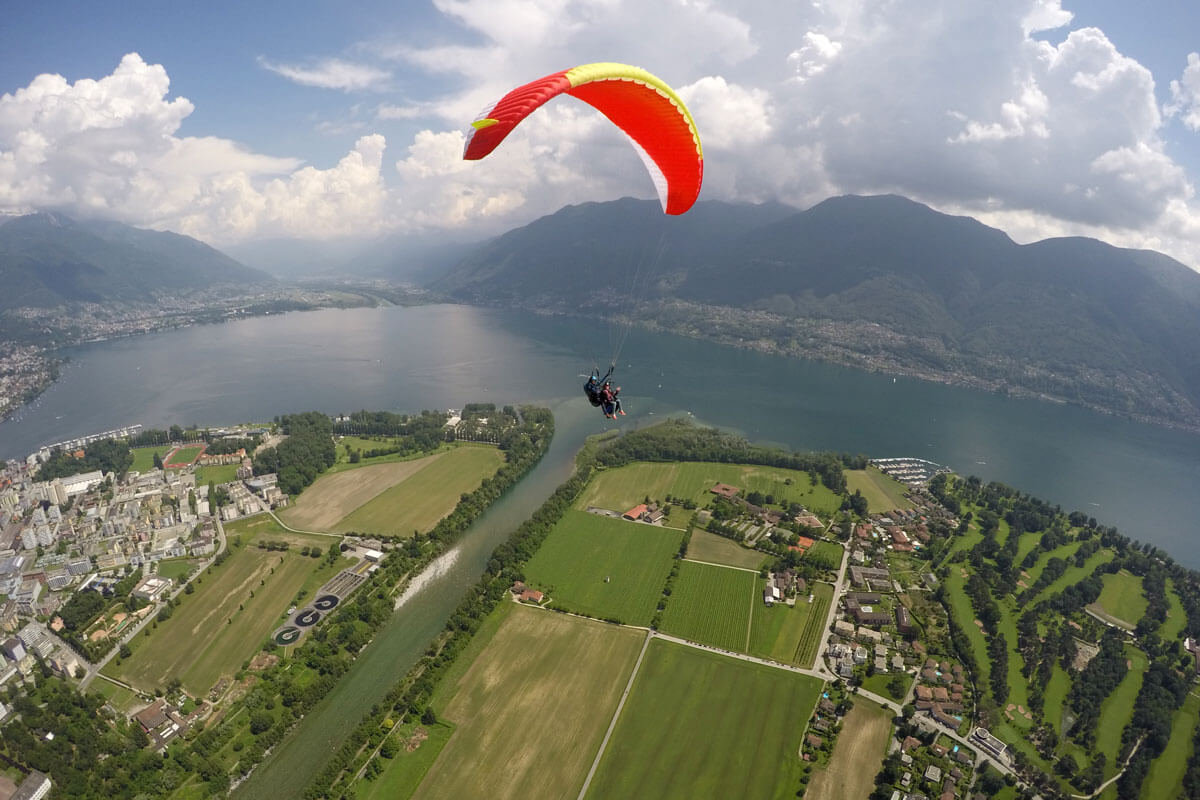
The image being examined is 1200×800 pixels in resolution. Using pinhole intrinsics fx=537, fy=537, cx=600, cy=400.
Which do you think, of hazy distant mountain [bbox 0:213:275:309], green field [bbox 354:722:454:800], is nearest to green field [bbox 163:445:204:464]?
green field [bbox 354:722:454:800]

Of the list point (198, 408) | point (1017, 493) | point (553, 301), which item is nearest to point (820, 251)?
point (553, 301)

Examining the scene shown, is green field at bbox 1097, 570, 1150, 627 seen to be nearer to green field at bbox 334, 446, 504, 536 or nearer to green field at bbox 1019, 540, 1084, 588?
green field at bbox 1019, 540, 1084, 588

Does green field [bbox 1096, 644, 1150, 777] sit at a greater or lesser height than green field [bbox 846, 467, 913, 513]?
lesser

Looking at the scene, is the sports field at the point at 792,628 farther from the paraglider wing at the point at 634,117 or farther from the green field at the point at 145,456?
the green field at the point at 145,456

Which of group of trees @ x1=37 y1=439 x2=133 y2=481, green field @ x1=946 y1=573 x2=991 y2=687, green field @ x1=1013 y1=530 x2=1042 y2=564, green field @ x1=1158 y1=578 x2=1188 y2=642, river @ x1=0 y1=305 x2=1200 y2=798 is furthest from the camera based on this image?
group of trees @ x1=37 y1=439 x2=133 y2=481

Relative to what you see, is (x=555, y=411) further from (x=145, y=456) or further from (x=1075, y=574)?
(x=1075, y=574)

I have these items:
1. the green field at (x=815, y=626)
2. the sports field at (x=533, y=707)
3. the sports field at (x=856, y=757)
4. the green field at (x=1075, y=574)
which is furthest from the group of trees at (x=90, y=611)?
the green field at (x=1075, y=574)

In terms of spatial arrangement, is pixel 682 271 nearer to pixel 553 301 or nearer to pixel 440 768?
pixel 553 301

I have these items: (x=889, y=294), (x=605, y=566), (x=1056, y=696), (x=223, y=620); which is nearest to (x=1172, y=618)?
(x=1056, y=696)
